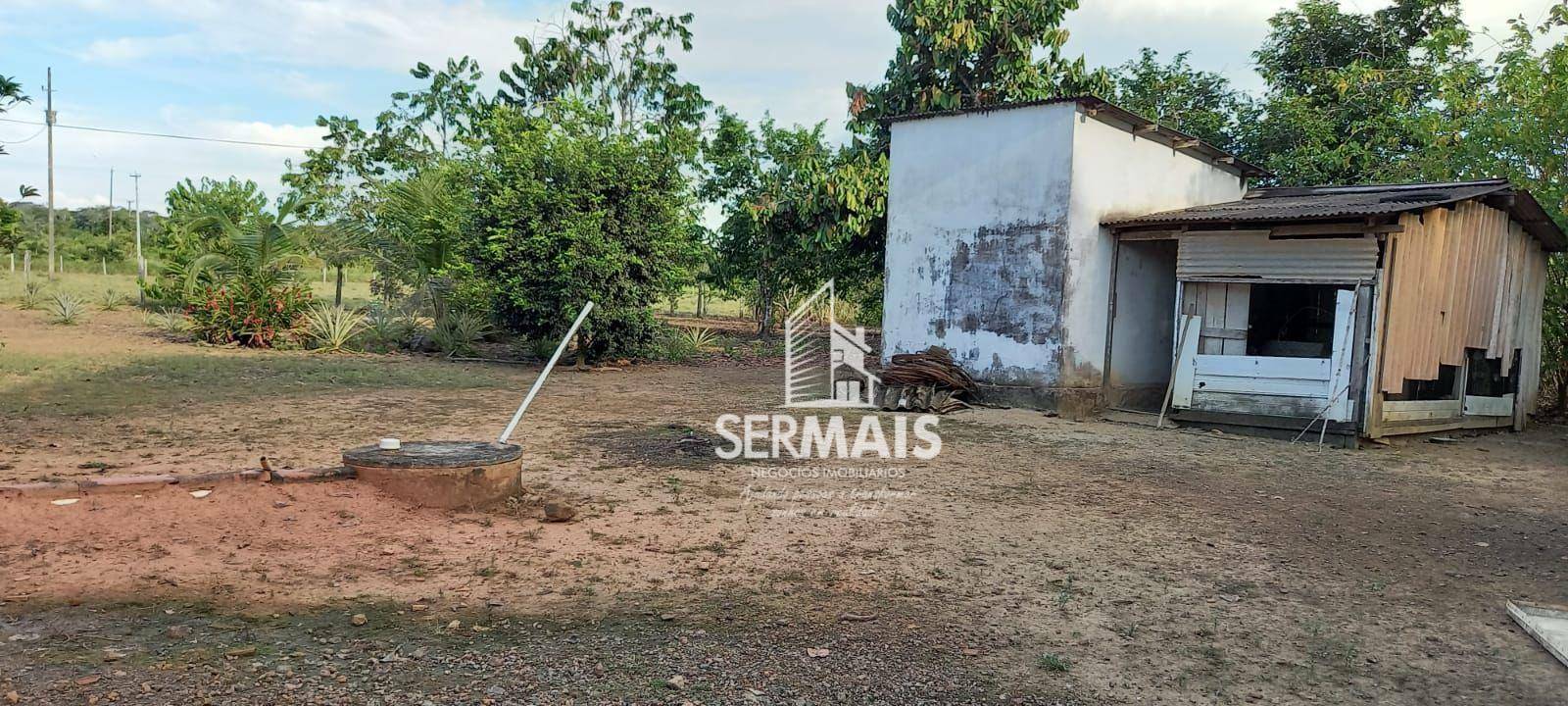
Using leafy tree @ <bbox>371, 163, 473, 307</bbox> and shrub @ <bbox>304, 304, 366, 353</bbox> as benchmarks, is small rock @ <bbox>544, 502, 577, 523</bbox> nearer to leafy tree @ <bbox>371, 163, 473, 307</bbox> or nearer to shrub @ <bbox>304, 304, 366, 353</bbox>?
leafy tree @ <bbox>371, 163, 473, 307</bbox>

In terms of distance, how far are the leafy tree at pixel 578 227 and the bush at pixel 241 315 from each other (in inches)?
162

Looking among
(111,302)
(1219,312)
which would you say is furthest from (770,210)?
(111,302)

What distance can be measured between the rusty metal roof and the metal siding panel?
12.6 inches

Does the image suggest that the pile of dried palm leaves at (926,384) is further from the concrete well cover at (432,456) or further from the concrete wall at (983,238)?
the concrete well cover at (432,456)

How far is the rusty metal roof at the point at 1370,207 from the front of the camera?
31.1ft

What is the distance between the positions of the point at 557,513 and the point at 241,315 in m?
12.9

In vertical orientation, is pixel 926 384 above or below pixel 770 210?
below

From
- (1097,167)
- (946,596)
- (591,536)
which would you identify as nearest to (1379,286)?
(1097,167)

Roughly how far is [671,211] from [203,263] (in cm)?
910

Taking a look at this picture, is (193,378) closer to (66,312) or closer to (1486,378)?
(66,312)

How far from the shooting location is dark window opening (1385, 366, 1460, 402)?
1048 cm

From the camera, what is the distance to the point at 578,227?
1357 centimetres

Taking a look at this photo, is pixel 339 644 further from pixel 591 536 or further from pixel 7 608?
pixel 591 536

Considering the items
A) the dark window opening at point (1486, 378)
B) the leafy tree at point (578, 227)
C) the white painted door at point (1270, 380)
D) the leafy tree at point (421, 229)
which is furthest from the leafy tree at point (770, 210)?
the dark window opening at point (1486, 378)
